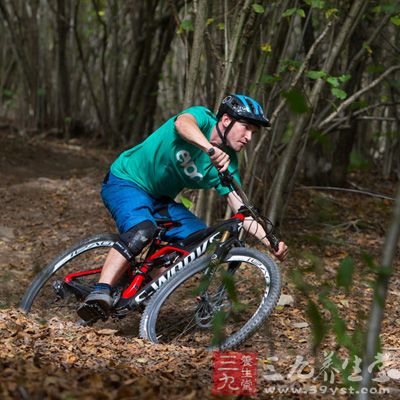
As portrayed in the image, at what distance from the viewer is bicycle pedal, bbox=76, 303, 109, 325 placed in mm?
4809

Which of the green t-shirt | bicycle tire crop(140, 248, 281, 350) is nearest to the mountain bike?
bicycle tire crop(140, 248, 281, 350)

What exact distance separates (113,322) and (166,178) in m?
1.13

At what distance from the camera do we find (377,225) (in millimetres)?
8781

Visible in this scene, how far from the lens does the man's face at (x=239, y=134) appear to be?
4.64 m

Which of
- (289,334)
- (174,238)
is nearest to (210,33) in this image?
(174,238)

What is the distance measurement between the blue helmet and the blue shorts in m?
0.79

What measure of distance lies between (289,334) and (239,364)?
1180mm

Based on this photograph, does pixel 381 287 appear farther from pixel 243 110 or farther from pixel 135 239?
pixel 135 239

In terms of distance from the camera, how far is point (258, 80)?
6.61 meters

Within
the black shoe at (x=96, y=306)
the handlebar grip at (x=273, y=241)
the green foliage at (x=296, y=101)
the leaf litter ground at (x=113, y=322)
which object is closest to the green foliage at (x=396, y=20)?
the leaf litter ground at (x=113, y=322)

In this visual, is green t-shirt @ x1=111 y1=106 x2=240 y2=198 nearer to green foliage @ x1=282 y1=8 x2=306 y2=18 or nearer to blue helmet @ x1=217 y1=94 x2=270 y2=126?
blue helmet @ x1=217 y1=94 x2=270 y2=126

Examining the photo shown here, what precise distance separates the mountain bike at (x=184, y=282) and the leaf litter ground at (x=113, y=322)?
0.52 feet

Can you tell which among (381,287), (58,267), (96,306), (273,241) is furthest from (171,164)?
(381,287)

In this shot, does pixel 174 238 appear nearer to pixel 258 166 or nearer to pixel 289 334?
pixel 289 334
